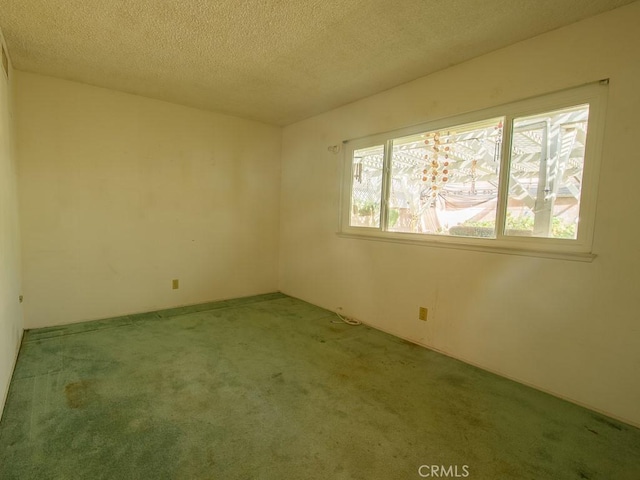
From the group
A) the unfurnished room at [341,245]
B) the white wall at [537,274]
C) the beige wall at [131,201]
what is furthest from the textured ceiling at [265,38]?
the beige wall at [131,201]

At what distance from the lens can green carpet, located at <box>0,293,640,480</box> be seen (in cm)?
144

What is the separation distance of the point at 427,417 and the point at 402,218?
177cm

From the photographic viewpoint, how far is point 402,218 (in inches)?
121

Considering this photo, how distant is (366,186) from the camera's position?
3.42 m

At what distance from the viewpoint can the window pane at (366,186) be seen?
3297 millimetres

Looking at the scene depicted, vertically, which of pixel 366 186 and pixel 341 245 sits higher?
pixel 366 186

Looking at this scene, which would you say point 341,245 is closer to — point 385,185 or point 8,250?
point 385,185

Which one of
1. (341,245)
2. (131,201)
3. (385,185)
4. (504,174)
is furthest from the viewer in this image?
(341,245)

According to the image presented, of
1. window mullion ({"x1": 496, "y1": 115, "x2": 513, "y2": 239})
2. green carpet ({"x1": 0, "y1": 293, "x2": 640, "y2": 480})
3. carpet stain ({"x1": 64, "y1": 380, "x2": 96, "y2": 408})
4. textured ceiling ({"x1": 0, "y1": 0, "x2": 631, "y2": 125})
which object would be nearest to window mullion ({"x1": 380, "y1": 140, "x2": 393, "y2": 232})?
textured ceiling ({"x1": 0, "y1": 0, "x2": 631, "y2": 125})

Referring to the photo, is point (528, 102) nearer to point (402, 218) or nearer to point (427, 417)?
point (402, 218)

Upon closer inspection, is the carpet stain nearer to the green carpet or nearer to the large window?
the green carpet

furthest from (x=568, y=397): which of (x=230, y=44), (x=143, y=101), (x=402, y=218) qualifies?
(x=143, y=101)

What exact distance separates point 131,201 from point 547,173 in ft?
12.5

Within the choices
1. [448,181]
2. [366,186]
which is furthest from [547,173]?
[366,186]
